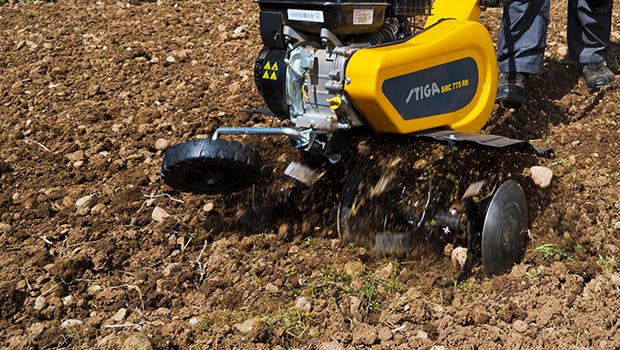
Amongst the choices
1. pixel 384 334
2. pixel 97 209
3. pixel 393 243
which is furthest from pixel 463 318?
pixel 97 209

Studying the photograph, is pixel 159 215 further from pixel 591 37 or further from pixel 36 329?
pixel 591 37

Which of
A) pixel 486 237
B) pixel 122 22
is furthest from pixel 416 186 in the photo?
pixel 122 22

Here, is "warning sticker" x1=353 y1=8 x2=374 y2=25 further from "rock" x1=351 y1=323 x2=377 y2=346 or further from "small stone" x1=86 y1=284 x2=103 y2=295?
"small stone" x1=86 y1=284 x2=103 y2=295

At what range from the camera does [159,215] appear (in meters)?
3.65

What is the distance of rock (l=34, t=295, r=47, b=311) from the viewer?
3033 mm

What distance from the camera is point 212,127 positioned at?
429 cm

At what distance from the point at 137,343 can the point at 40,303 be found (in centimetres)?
58

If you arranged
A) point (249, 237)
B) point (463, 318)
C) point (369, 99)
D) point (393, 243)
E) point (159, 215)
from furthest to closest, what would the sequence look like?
point (159, 215) < point (249, 237) < point (393, 243) < point (369, 99) < point (463, 318)

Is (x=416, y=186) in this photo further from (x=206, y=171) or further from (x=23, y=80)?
(x=23, y=80)

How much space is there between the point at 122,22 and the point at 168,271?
3.24 m

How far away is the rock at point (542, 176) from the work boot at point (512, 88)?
2.15ft

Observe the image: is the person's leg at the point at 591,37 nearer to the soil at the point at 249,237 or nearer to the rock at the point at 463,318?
the soil at the point at 249,237

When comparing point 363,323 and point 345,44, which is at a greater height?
point 345,44

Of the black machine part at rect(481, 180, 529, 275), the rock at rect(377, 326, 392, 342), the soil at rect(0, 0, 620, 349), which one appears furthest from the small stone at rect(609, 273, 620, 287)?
the rock at rect(377, 326, 392, 342)
